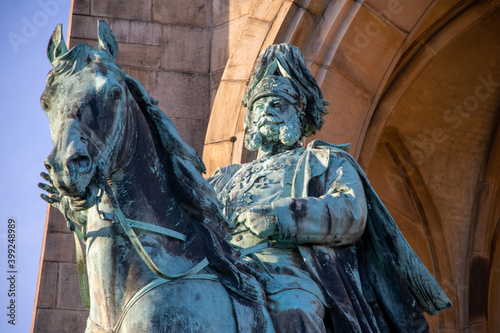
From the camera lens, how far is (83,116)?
5480 millimetres

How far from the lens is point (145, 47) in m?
10.6

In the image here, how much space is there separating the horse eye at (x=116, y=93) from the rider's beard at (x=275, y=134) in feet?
5.75

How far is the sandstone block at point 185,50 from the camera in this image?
1062 centimetres

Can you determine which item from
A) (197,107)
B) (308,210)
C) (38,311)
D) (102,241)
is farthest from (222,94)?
(102,241)

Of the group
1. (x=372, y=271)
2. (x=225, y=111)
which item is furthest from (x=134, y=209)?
(x=225, y=111)

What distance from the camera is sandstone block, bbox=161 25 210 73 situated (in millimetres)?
10625

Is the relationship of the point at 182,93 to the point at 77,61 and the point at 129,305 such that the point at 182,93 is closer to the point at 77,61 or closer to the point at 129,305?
the point at 77,61

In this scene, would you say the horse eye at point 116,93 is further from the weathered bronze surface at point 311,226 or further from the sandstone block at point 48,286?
the sandstone block at point 48,286

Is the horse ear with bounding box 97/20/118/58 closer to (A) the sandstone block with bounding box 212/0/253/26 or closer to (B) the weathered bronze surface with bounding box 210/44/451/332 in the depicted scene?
(B) the weathered bronze surface with bounding box 210/44/451/332

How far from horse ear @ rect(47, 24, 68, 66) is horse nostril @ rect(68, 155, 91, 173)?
0.55 m

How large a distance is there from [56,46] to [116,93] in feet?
1.24

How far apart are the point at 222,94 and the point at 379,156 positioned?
8.12 feet

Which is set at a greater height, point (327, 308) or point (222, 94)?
point (222, 94)

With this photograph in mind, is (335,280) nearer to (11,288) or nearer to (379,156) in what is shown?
(11,288)
